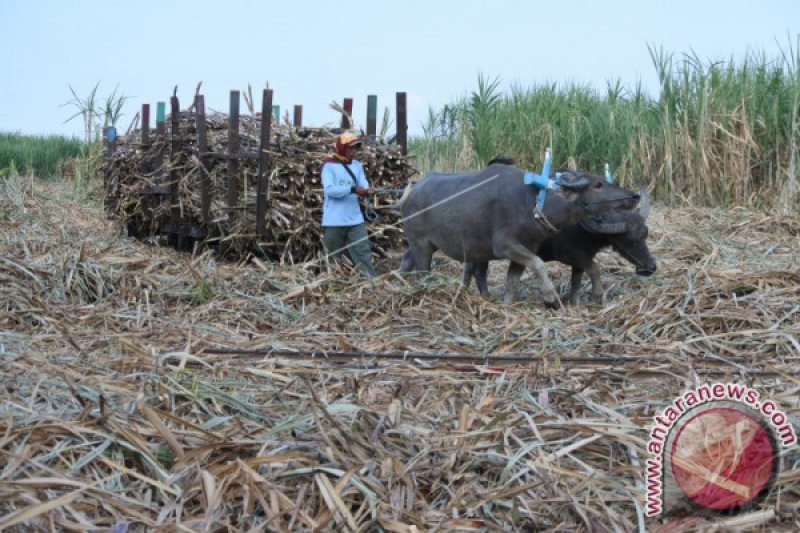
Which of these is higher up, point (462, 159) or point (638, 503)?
point (462, 159)

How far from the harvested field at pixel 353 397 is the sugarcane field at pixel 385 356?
0.6 inches

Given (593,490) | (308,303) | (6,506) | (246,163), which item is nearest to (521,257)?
(308,303)

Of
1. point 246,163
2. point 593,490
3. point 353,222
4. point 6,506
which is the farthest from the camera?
point 246,163

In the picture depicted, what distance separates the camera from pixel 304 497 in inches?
134

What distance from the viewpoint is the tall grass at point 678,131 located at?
12.6 metres

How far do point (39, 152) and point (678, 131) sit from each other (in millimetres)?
18408

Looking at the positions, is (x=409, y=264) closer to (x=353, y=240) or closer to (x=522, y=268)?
(x=353, y=240)

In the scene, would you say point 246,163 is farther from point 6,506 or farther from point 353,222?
point 6,506

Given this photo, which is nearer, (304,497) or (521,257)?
(304,497)

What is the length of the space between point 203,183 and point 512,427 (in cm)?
693

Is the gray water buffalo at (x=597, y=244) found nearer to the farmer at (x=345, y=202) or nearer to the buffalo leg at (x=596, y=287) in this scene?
the buffalo leg at (x=596, y=287)

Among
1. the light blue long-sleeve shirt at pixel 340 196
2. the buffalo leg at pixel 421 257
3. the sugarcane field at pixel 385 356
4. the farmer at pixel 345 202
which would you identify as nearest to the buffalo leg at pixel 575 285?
the sugarcane field at pixel 385 356

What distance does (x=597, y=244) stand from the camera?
773cm

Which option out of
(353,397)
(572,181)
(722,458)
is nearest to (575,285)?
(572,181)
